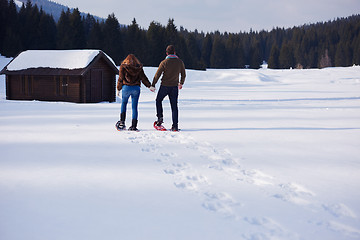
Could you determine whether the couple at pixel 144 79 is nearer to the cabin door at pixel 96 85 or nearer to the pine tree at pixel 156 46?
the cabin door at pixel 96 85

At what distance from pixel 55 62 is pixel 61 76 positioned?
88 centimetres

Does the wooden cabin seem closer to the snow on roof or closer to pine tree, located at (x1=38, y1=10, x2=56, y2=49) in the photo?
the snow on roof

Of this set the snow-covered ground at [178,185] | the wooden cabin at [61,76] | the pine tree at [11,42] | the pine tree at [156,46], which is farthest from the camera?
the pine tree at [156,46]

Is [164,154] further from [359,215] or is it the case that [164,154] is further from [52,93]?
[52,93]

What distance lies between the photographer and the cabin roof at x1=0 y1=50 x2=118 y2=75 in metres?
18.6

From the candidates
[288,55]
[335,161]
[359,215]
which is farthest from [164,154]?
[288,55]

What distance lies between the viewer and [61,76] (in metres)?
19.1

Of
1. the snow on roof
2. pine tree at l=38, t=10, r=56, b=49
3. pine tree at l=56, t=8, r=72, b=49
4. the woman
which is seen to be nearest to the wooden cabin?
the snow on roof

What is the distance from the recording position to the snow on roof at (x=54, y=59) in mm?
18781

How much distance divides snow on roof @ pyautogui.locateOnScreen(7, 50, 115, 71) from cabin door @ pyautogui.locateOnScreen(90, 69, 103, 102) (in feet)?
2.86

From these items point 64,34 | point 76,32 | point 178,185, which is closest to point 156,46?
point 76,32

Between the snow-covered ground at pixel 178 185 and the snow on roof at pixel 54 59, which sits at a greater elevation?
the snow on roof at pixel 54 59

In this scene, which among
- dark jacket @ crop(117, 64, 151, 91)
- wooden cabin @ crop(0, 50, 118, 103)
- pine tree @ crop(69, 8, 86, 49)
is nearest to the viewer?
dark jacket @ crop(117, 64, 151, 91)

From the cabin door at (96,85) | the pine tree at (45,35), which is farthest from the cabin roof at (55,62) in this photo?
the pine tree at (45,35)
